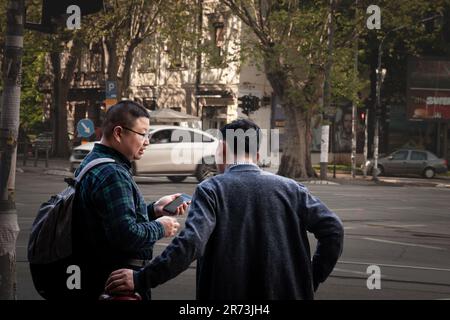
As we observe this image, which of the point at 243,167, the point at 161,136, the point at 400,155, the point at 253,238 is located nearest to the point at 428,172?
the point at 400,155

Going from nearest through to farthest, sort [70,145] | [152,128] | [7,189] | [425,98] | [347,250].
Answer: [7,189] → [347,250] → [152,128] → [425,98] → [70,145]

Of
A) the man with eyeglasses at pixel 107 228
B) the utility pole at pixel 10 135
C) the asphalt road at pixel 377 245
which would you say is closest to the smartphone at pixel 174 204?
the man with eyeglasses at pixel 107 228

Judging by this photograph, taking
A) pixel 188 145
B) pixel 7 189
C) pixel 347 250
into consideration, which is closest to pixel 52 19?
pixel 7 189

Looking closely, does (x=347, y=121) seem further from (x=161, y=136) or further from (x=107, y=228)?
(x=107, y=228)

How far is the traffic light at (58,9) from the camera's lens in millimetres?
6742

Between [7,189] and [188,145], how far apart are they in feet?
66.0

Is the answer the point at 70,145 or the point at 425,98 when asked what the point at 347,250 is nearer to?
the point at 425,98

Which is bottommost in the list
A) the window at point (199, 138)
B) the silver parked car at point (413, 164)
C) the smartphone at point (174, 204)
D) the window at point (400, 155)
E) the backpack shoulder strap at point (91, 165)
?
the silver parked car at point (413, 164)

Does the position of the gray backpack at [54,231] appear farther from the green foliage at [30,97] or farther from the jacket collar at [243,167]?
the green foliage at [30,97]

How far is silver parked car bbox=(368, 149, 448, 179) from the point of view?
39.2 m

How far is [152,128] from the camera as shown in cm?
2686

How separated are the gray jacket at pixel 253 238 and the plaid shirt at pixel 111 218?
0.25m

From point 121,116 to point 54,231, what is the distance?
0.65 metres

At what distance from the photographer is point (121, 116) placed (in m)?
4.17
